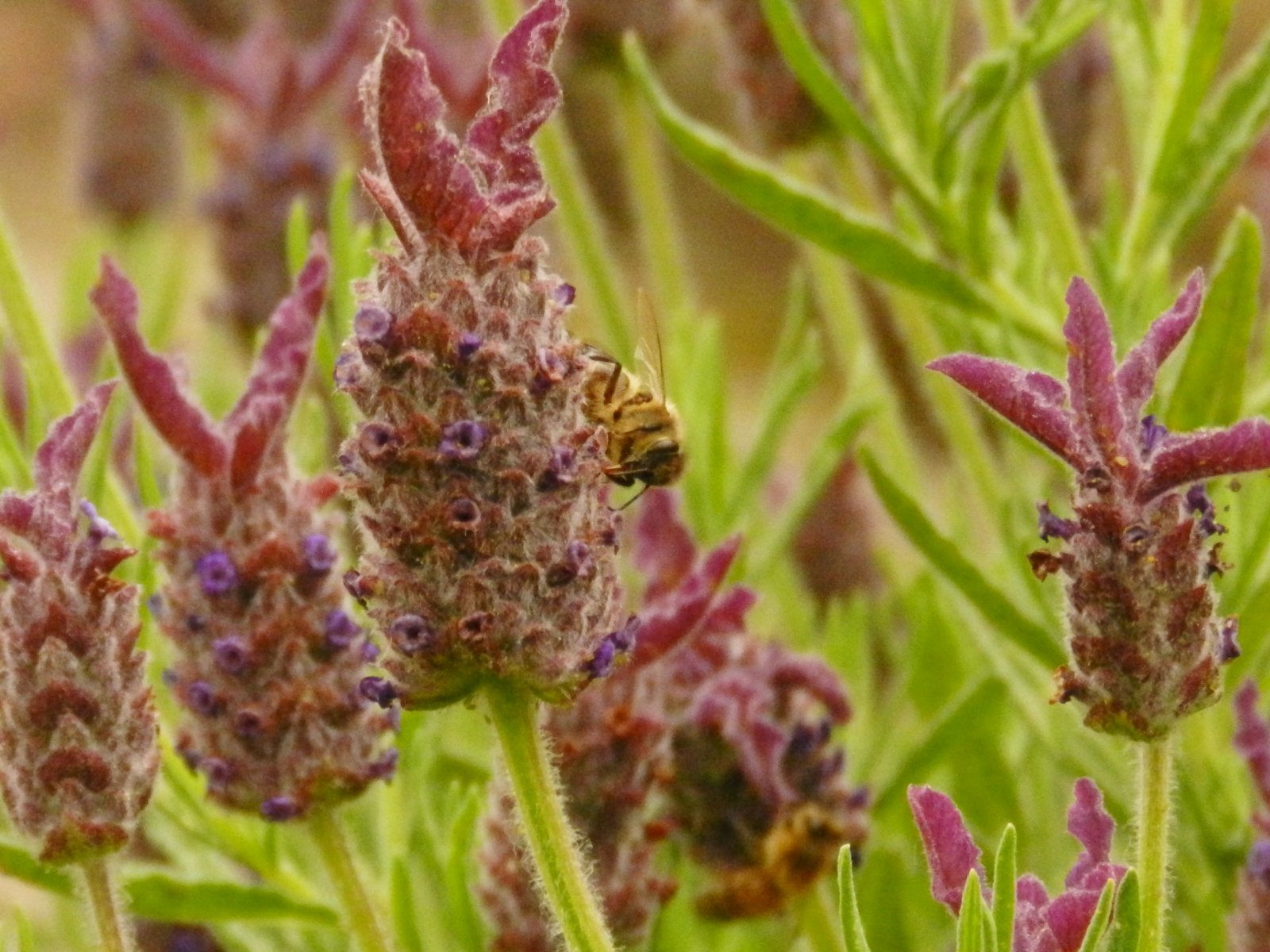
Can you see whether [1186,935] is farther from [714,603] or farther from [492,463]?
[492,463]

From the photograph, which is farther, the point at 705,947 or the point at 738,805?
the point at 705,947

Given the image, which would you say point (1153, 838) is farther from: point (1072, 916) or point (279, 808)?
point (279, 808)

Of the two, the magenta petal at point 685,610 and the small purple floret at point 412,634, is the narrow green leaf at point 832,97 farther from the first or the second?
the small purple floret at point 412,634

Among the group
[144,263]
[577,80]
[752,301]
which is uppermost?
[752,301]

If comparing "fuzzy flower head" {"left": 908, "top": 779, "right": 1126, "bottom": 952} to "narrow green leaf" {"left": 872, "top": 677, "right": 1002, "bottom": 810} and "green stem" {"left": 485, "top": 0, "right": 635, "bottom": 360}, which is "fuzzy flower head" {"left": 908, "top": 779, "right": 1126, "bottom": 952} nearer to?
"narrow green leaf" {"left": 872, "top": 677, "right": 1002, "bottom": 810}

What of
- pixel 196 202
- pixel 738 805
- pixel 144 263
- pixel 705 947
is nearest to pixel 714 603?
pixel 738 805

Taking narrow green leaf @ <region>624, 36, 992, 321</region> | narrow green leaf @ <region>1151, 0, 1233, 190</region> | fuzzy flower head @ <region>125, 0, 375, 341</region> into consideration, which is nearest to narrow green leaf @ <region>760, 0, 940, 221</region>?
narrow green leaf @ <region>624, 36, 992, 321</region>

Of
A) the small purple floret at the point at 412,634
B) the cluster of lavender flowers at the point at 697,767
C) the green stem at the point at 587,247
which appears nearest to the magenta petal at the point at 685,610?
the cluster of lavender flowers at the point at 697,767
